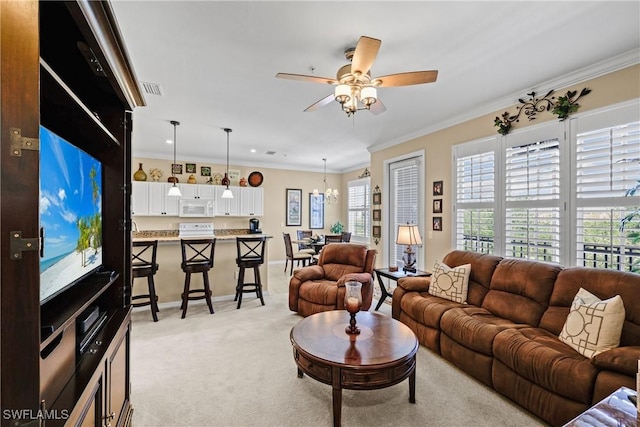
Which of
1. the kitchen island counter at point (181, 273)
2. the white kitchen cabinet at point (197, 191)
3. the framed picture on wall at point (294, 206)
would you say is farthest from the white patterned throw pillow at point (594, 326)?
the framed picture on wall at point (294, 206)

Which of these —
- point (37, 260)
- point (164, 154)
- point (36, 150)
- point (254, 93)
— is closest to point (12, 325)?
point (37, 260)

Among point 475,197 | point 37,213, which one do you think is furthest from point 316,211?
point 37,213

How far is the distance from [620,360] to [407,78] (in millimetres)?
2187

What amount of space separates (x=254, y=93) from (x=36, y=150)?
9.03 feet

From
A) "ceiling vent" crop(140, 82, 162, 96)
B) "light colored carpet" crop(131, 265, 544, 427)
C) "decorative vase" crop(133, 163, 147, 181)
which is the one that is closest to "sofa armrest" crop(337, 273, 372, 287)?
"light colored carpet" crop(131, 265, 544, 427)

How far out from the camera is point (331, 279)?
13.6 ft

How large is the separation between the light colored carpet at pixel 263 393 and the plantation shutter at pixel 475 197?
1.71 m

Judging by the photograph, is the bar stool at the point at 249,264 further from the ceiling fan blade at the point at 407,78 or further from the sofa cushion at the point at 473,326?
the ceiling fan blade at the point at 407,78

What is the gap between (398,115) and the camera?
4.00m

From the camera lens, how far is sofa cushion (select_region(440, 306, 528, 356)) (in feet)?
7.48

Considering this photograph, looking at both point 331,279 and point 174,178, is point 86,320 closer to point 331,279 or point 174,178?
point 331,279

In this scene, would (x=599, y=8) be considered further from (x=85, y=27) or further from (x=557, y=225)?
(x=85, y=27)

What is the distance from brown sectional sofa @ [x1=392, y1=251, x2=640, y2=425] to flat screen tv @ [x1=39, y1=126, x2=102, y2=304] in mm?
2727

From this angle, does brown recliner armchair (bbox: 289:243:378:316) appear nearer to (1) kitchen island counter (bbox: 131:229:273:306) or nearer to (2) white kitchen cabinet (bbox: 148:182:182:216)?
(1) kitchen island counter (bbox: 131:229:273:306)
